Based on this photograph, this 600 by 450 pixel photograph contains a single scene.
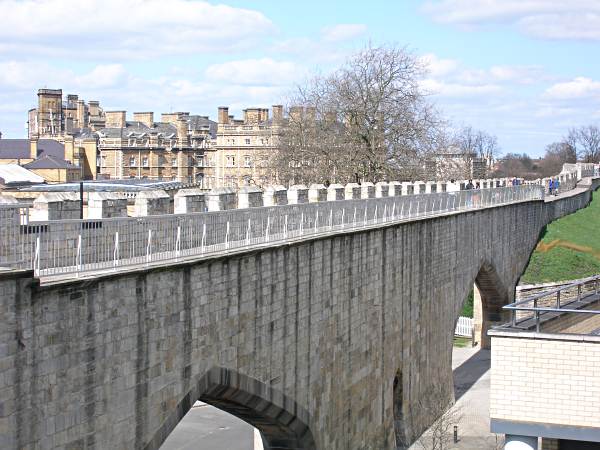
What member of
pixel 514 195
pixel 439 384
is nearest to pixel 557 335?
pixel 439 384

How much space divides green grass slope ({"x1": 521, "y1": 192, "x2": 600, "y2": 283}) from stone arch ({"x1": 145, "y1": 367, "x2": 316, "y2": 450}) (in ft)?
86.0

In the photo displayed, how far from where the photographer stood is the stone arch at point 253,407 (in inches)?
605

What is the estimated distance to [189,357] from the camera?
1543 centimetres

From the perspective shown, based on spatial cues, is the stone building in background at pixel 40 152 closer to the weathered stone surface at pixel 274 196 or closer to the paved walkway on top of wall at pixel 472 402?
the paved walkway on top of wall at pixel 472 402

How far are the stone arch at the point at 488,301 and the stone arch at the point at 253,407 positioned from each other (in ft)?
65.5

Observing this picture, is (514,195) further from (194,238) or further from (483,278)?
(194,238)

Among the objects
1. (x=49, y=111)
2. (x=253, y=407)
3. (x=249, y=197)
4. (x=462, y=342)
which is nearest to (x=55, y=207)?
(x=249, y=197)

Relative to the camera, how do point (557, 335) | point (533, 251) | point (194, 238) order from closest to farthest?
point (557, 335)
point (194, 238)
point (533, 251)

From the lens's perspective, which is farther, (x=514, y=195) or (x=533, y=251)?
(x=533, y=251)

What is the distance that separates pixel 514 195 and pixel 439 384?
593 inches

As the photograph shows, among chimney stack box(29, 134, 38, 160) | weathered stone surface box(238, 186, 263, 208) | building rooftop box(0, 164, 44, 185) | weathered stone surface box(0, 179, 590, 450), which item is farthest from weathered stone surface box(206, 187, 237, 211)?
chimney stack box(29, 134, 38, 160)

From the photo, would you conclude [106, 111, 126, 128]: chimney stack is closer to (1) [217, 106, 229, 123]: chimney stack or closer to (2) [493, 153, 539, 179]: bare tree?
(1) [217, 106, 229, 123]: chimney stack

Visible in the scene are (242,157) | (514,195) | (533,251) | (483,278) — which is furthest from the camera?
(242,157)

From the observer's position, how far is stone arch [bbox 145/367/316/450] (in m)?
15.4
